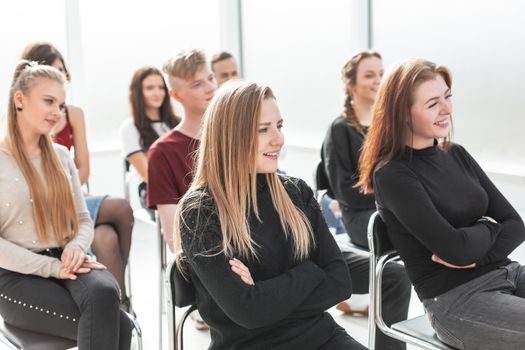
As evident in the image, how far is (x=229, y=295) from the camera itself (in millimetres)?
1645

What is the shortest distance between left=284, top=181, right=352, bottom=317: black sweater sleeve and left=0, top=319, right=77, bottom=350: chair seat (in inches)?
27.8

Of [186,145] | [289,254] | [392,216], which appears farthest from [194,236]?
[186,145]

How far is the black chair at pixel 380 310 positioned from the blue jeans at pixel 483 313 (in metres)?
0.05

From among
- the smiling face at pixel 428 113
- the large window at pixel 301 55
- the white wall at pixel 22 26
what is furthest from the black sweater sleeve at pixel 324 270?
the white wall at pixel 22 26

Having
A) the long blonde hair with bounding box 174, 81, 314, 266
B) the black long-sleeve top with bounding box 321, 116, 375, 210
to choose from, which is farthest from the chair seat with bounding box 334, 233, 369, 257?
the long blonde hair with bounding box 174, 81, 314, 266

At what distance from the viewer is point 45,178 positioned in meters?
2.30

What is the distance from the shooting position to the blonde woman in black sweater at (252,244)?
1681 mm

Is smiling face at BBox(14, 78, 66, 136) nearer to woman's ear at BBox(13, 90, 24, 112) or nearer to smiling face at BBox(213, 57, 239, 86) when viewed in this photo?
woman's ear at BBox(13, 90, 24, 112)

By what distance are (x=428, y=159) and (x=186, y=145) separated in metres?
0.97

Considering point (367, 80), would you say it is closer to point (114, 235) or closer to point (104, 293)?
point (114, 235)

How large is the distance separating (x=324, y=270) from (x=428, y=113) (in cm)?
60

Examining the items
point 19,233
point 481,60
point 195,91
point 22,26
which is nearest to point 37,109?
point 19,233

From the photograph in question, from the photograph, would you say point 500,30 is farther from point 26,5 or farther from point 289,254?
point 26,5

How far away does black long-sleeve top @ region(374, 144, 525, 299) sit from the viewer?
1921mm
